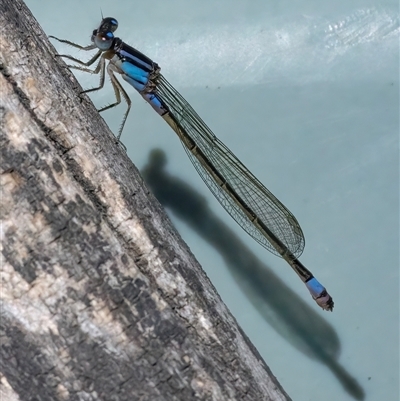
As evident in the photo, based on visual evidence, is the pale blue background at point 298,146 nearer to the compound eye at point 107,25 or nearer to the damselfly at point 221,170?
the damselfly at point 221,170

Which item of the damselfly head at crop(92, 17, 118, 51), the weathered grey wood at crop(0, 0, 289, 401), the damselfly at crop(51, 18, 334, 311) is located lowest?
the weathered grey wood at crop(0, 0, 289, 401)

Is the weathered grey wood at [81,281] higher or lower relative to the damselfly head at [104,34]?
lower

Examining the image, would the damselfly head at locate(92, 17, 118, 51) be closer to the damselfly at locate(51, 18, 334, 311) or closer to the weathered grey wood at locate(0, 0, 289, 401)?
the damselfly at locate(51, 18, 334, 311)

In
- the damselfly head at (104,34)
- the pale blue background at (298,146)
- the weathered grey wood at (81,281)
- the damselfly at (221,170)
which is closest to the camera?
the weathered grey wood at (81,281)

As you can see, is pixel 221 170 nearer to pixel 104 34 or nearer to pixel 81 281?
pixel 104 34

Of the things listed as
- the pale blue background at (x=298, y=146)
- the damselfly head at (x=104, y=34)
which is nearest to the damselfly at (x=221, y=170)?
the damselfly head at (x=104, y=34)

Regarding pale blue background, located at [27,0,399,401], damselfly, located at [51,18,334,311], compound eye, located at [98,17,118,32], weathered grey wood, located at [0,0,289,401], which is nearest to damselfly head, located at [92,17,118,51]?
compound eye, located at [98,17,118,32]

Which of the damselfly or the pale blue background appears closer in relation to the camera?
the damselfly
